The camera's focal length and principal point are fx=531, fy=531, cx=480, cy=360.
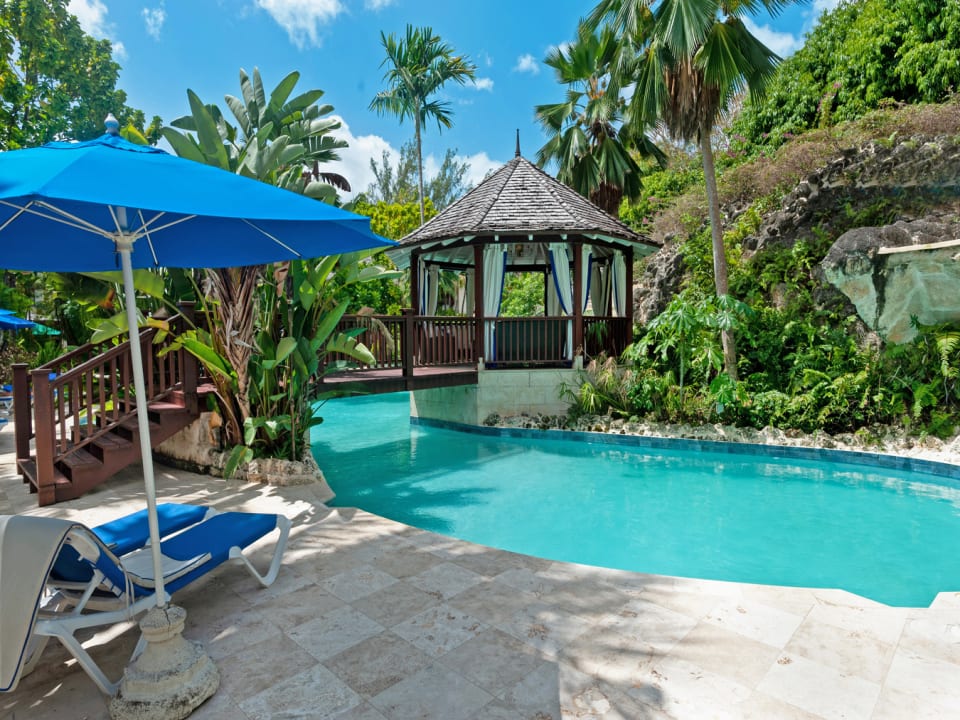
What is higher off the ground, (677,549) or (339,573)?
(339,573)

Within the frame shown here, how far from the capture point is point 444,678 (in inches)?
99.9

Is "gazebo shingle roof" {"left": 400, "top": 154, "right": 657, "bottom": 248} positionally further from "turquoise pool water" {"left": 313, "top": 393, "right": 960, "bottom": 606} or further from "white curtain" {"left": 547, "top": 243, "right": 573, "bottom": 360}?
"turquoise pool water" {"left": 313, "top": 393, "right": 960, "bottom": 606}

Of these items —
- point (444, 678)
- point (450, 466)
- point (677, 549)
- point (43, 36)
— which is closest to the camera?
point (444, 678)

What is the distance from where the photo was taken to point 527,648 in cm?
279

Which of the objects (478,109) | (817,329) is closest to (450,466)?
(817,329)

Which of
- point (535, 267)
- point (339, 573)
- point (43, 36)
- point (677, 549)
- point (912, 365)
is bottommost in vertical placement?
point (677, 549)

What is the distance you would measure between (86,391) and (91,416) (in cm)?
55

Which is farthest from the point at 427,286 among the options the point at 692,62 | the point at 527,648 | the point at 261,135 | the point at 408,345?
the point at 527,648

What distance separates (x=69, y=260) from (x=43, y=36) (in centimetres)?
2418

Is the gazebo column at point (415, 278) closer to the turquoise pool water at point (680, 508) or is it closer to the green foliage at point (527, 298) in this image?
the turquoise pool water at point (680, 508)

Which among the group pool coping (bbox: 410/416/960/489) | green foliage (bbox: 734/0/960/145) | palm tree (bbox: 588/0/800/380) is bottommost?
pool coping (bbox: 410/416/960/489)

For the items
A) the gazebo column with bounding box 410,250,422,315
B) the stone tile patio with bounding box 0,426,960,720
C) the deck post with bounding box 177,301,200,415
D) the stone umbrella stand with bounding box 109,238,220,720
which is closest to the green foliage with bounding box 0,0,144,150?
the gazebo column with bounding box 410,250,422,315

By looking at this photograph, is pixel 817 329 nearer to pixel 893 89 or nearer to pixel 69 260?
pixel 893 89

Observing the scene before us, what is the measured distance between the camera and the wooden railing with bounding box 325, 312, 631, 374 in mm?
10836
